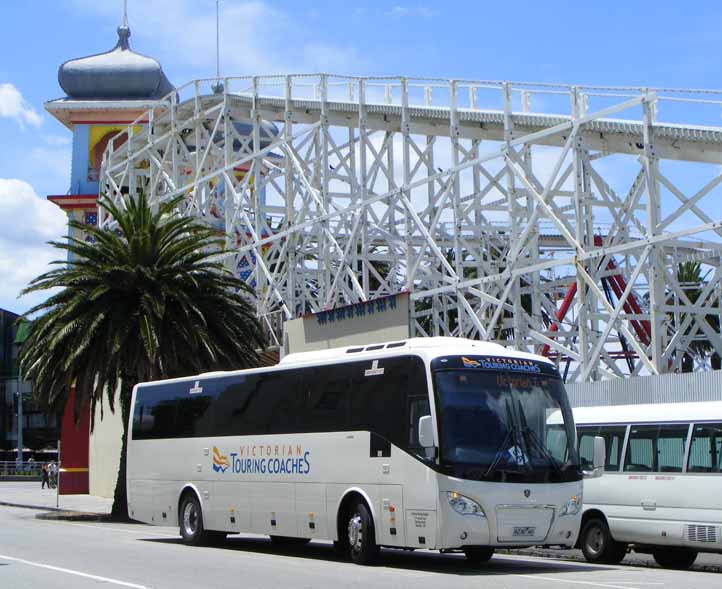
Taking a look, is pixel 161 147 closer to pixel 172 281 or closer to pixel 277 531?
pixel 172 281

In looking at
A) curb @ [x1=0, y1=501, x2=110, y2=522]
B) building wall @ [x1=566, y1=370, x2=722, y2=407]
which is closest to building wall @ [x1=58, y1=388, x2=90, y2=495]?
curb @ [x1=0, y1=501, x2=110, y2=522]

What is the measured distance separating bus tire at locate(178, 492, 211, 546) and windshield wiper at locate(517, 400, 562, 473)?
7418 mm

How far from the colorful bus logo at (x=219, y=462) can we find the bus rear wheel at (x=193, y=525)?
1.01 meters

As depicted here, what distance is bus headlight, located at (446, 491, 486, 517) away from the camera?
15469 millimetres

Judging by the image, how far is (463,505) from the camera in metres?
15.5

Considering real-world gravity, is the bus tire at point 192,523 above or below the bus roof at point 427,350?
below

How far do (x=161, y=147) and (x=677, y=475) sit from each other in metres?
38.3

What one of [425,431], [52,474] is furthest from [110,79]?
[425,431]

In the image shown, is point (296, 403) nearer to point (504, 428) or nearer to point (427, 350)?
point (427, 350)

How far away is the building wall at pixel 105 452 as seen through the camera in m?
44.2

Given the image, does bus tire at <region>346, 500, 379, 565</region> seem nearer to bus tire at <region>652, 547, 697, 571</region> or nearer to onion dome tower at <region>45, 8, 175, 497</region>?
bus tire at <region>652, 547, 697, 571</region>

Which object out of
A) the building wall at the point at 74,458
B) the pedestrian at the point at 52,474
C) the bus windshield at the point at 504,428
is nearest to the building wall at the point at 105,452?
the building wall at the point at 74,458

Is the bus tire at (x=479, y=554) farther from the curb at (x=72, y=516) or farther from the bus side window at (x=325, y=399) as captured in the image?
the curb at (x=72, y=516)

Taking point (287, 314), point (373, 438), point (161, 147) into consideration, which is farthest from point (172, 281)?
point (161, 147)
